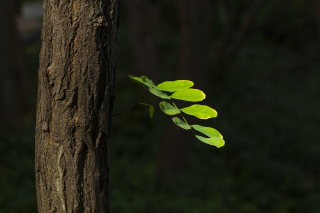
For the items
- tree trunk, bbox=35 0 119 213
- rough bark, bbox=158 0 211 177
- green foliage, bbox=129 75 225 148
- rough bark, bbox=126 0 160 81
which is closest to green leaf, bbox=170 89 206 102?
green foliage, bbox=129 75 225 148

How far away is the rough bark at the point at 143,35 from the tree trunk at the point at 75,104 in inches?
310

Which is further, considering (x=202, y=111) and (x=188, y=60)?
(x=188, y=60)

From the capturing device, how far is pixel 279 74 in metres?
12.1

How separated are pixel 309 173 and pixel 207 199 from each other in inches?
113

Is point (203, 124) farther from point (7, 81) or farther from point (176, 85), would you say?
point (176, 85)

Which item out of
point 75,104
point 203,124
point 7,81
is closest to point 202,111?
point 75,104

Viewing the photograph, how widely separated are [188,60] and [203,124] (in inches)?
111

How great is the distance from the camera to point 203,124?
28.1 feet

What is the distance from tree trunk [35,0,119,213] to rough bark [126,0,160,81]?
7.87 meters

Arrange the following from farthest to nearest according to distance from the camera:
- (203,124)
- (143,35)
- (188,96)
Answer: (143,35) < (203,124) < (188,96)

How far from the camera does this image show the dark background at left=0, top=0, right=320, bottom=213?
20.5ft

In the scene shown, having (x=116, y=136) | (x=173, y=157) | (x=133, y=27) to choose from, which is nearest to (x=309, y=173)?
(x=173, y=157)

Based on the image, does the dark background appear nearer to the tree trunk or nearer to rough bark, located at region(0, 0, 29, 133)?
rough bark, located at region(0, 0, 29, 133)

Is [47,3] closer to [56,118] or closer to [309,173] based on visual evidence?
[56,118]
